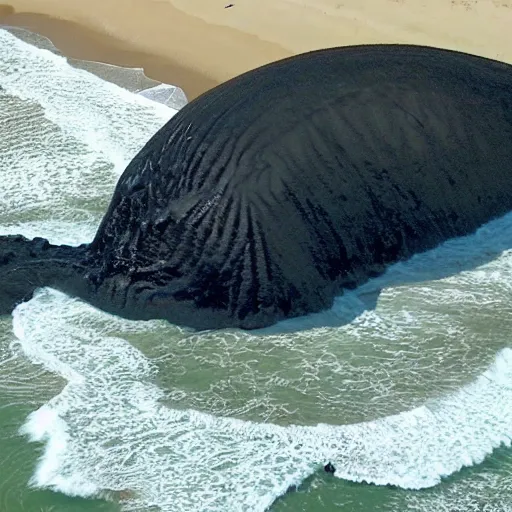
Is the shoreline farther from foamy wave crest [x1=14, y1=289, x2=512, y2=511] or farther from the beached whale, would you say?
foamy wave crest [x1=14, y1=289, x2=512, y2=511]

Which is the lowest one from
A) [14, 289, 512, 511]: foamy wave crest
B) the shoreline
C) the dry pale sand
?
[14, 289, 512, 511]: foamy wave crest

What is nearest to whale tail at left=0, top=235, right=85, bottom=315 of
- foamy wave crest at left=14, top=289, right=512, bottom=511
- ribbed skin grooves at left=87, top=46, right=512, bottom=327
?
ribbed skin grooves at left=87, top=46, right=512, bottom=327

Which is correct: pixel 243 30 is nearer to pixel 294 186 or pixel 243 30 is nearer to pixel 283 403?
pixel 294 186

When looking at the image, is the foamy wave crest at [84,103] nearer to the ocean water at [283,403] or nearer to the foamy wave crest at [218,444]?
the ocean water at [283,403]

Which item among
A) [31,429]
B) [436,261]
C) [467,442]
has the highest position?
[436,261]

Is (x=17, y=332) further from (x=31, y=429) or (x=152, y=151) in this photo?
(x=152, y=151)

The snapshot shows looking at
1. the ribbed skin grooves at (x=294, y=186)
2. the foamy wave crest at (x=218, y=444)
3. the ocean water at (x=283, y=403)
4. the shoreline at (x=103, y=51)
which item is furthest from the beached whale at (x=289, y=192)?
the shoreline at (x=103, y=51)

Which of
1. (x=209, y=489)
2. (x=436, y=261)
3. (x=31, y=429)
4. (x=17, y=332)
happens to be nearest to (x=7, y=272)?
(x=17, y=332)
